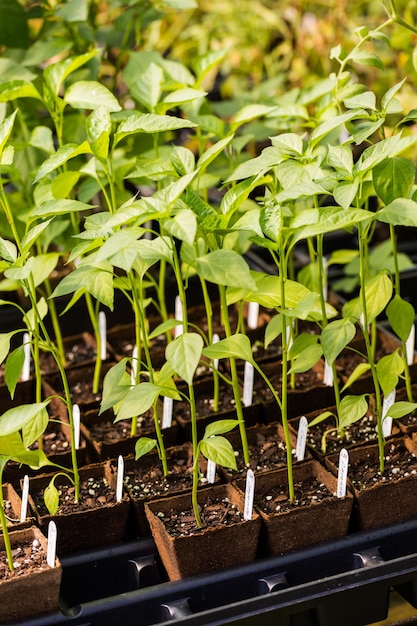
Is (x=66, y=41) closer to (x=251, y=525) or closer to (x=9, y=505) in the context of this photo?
(x=9, y=505)

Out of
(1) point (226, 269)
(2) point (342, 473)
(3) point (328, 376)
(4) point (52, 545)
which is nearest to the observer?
(1) point (226, 269)

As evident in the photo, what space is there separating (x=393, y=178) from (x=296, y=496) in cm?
48

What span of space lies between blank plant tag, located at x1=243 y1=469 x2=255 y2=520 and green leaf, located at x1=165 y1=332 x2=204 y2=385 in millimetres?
246

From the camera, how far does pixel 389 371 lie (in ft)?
4.58

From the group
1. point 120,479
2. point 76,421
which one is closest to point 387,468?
point 120,479

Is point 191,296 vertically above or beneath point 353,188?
beneath

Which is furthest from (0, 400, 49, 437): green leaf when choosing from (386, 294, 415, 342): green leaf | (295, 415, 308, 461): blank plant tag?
(386, 294, 415, 342): green leaf

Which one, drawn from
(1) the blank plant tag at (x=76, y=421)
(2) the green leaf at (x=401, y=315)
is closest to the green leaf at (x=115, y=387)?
(1) the blank plant tag at (x=76, y=421)

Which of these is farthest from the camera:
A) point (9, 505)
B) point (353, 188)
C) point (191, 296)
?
point (191, 296)

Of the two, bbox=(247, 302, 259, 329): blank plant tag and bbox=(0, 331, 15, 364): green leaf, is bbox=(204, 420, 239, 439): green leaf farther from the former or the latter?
bbox=(247, 302, 259, 329): blank plant tag

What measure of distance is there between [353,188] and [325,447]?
0.47 metres

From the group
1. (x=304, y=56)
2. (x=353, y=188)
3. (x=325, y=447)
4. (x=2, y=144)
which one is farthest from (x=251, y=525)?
(x=304, y=56)

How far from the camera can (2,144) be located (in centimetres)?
127

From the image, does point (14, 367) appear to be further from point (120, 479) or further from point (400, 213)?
point (400, 213)
